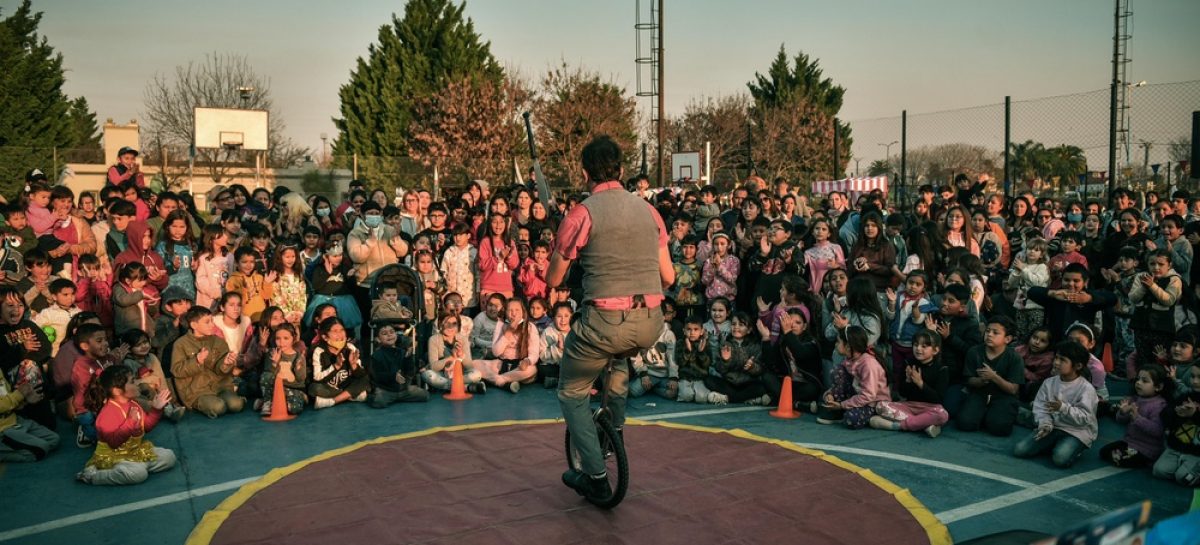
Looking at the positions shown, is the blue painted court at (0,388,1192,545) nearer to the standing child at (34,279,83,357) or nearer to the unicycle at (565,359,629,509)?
the unicycle at (565,359,629,509)

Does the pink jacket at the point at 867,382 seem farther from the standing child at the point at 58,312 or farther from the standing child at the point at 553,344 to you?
the standing child at the point at 58,312

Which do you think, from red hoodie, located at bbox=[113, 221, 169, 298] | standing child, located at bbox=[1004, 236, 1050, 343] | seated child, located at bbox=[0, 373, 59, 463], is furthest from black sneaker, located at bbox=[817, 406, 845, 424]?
red hoodie, located at bbox=[113, 221, 169, 298]

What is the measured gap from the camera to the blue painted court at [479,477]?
5.36 metres

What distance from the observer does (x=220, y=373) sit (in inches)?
332

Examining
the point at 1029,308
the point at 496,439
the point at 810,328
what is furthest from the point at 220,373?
the point at 1029,308

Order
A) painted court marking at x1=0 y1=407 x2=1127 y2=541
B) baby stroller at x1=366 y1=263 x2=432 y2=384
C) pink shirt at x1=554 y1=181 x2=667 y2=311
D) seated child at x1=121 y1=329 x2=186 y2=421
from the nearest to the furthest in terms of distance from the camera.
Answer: pink shirt at x1=554 y1=181 x2=667 y2=311 → painted court marking at x1=0 y1=407 x2=1127 y2=541 → seated child at x1=121 y1=329 x2=186 y2=421 → baby stroller at x1=366 y1=263 x2=432 y2=384

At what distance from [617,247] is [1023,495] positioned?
10.5 feet

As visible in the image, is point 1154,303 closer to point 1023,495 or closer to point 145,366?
point 1023,495

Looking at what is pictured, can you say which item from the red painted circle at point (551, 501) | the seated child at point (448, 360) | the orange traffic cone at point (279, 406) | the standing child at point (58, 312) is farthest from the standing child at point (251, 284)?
the red painted circle at point (551, 501)

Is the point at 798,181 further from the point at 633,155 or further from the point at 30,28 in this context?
the point at 30,28

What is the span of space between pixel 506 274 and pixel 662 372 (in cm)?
250

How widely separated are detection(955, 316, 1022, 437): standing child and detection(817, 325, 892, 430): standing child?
2.19 ft

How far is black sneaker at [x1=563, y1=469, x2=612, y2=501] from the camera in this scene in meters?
5.22

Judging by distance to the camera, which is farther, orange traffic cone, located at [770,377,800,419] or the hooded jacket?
the hooded jacket
